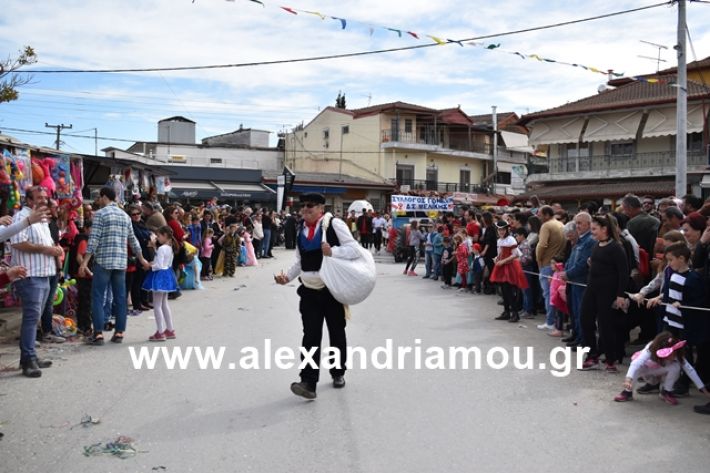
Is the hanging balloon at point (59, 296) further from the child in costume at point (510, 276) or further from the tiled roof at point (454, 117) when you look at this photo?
the tiled roof at point (454, 117)

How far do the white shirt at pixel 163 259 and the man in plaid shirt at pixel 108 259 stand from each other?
14 centimetres

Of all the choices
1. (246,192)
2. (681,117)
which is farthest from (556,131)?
(681,117)

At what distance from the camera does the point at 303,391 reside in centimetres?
622

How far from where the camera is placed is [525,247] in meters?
12.0

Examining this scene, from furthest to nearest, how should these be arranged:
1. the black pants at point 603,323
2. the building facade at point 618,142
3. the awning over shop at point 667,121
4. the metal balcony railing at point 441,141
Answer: the metal balcony railing at point 441,141, the building facade at point 618,142, the awning over shop at point 667,121, the black pants at point 603,323

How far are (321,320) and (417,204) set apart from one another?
22053 millimetres

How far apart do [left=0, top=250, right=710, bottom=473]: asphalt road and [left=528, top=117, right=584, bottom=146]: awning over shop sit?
3534 centimetres

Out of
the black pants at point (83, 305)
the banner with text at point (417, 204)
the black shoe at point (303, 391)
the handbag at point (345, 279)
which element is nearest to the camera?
the black shoe at point (303, 391)

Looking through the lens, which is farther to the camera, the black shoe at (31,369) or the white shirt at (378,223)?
the white shirt at (378,223)

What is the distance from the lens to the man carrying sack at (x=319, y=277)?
6.55m

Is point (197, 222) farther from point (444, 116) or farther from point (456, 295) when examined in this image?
point (444, 116)

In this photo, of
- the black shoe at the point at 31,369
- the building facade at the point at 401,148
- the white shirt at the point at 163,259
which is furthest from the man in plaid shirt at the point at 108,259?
the building facade at the point at 401,148

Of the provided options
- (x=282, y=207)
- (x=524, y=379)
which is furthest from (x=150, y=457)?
(x=282, y=207)

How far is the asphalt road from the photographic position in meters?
4.75
